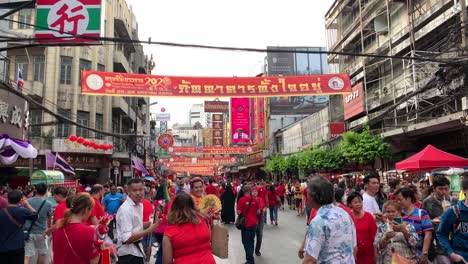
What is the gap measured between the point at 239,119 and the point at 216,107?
93.7 feet

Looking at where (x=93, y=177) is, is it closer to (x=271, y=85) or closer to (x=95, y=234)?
(x=271, y=85)

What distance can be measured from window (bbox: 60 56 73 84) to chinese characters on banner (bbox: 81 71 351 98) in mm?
19172

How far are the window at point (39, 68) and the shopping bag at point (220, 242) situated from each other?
28.6 m

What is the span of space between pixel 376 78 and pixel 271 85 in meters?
21.7

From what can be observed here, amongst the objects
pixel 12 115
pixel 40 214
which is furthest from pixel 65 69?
pixel 40 214

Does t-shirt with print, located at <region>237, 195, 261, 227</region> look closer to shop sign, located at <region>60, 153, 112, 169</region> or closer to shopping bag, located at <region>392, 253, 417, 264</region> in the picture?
shopping bag, located at <region>392, 253, 417, 264</region>

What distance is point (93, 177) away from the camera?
33.5 metres

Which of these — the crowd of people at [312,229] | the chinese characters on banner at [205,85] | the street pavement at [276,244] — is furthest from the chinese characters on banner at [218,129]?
the crowd of people at [312,229]

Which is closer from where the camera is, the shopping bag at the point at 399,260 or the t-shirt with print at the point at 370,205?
the shopping bag at the point at 399,260

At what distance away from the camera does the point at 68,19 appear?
816 centimetres

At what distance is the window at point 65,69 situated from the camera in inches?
1202

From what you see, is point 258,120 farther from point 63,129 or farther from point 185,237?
point 185,237

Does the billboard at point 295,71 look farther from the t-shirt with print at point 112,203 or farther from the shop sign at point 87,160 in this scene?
the t-shirt with print at point 112,203

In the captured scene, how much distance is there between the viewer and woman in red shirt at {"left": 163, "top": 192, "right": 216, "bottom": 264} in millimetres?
3576
